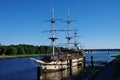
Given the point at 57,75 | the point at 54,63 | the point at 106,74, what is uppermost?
the point at 54,63

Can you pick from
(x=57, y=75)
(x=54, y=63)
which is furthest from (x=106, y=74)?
(x=54, y=63)

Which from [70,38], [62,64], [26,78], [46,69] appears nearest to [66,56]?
[62,64]

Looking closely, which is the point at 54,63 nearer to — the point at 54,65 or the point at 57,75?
the point at 54,65

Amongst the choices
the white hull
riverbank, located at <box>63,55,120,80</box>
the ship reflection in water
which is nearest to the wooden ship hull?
the white hull

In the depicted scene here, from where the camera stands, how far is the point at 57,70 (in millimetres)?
68562

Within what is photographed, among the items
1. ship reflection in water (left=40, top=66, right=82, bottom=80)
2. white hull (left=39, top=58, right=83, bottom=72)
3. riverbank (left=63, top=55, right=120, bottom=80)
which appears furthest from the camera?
white hull (left=39, top=58, right=83, bottom=72)

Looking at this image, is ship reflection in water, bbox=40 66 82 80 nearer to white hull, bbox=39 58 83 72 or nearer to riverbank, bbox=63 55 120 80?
white hull, bbox=39 58 83 72

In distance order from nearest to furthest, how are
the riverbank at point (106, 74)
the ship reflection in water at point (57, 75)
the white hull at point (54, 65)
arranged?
the riverbank at point (106, 74), the ship reflection in water at point (57, 75), the white hull at point (54, 65)

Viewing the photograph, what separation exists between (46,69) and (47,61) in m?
2.92

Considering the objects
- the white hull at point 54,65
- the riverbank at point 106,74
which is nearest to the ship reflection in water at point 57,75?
the white hull at point 54,65

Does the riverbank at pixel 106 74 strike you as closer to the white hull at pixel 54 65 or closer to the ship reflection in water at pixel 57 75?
the ship reflection in water at pixel 57 75

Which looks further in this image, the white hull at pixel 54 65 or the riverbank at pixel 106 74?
the white hull at pixel 54 65

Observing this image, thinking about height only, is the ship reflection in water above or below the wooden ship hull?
below

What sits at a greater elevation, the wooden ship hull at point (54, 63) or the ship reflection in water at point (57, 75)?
the wooden ship hull at point (54, 63)
